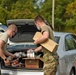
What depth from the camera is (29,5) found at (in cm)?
4491

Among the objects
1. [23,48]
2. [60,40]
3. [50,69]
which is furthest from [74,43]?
[50,69]

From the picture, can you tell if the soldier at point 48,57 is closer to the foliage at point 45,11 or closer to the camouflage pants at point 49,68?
the camouflage pants at point 49,68

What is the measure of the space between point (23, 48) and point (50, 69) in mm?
1105

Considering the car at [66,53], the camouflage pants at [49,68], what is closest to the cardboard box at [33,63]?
the car at [66,53]

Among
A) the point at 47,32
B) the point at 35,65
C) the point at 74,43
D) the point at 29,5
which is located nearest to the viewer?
the point at 47,32

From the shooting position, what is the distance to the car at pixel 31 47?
666 cm

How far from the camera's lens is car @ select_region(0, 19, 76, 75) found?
21.9 ft

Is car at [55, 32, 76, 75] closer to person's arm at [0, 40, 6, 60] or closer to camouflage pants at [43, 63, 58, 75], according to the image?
camouflage pants at [43, 63, 58, 75]

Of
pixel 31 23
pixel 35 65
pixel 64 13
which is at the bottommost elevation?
pixel 64 13

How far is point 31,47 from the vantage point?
7.16m

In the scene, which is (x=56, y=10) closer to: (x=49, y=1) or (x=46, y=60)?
(x=49, y=1)

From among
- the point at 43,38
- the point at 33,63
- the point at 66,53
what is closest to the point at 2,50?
the point at 43,38

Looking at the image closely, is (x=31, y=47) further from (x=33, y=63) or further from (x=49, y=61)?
(x=49, y=61)

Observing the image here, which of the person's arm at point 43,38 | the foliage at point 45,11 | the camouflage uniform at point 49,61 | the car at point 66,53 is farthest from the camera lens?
the foliage at point 45,11
